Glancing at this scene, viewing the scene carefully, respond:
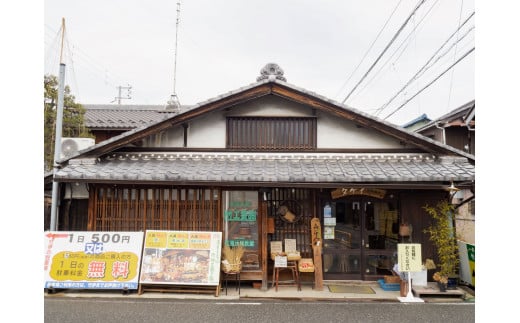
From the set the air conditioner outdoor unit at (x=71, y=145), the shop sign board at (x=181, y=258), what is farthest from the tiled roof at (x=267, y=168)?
the shop sign board at (x=181, y=258)

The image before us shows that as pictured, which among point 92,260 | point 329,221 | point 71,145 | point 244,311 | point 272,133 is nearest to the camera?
point 244,311

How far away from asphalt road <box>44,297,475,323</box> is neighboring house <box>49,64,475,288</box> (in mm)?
1458

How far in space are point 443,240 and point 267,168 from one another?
514 centimetres

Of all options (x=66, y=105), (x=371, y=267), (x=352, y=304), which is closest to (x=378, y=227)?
(x=371, y=267)

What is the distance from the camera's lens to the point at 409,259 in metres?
8.20

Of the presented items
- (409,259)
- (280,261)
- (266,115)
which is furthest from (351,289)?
(266,115)

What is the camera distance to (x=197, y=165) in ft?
29.7

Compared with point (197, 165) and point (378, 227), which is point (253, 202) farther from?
point (378, 227)

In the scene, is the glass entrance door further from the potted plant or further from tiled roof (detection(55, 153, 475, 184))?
tiled roof (detection(55, 153, 475, 184))

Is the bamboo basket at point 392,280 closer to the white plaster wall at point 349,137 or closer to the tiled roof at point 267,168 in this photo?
the tiled roof at point 267,168

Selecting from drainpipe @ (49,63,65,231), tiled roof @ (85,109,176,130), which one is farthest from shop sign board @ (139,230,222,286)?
tiled roof @ (85,109,176,130)

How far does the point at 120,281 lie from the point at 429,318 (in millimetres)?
7398

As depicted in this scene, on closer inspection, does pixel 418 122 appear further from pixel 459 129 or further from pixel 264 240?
pixel 264 240

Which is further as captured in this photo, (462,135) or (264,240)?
(462,135)
